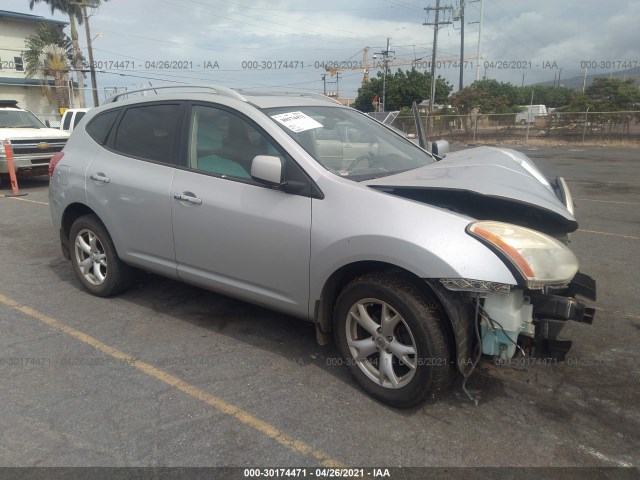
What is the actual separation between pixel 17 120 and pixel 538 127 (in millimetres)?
28052

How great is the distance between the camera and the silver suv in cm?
268

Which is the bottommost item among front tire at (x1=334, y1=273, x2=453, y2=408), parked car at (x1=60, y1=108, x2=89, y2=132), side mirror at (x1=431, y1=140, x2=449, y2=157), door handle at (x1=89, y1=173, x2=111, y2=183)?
front tire at (x1=334, y1=273, x2=453, y2=408)

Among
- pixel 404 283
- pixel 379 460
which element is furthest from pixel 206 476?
pixel 404 283

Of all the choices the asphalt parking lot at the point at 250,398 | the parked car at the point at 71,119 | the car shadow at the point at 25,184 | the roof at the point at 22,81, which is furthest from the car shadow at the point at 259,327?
the roof at the point at 22,81

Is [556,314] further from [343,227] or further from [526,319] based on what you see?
[343,227]

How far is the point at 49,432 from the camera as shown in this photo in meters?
2.80

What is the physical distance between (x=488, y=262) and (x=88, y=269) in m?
3.73

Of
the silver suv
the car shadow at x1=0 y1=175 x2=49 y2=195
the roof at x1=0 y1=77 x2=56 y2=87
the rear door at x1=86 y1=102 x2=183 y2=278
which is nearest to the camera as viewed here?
the silver suv

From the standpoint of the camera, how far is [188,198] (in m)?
3.71

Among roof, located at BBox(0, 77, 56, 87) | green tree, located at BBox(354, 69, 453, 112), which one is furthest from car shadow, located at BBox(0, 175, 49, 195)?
green tree, located at BBox(354, 69, 453, 112)

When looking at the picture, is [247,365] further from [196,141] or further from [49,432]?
[196,141]

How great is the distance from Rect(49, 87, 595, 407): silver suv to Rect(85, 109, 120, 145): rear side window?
0.07 feet

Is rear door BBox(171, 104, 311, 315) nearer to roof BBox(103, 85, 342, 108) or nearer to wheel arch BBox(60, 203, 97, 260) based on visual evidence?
roof BBox(103, 85, 342, 108)

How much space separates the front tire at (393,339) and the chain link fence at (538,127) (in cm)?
2537
